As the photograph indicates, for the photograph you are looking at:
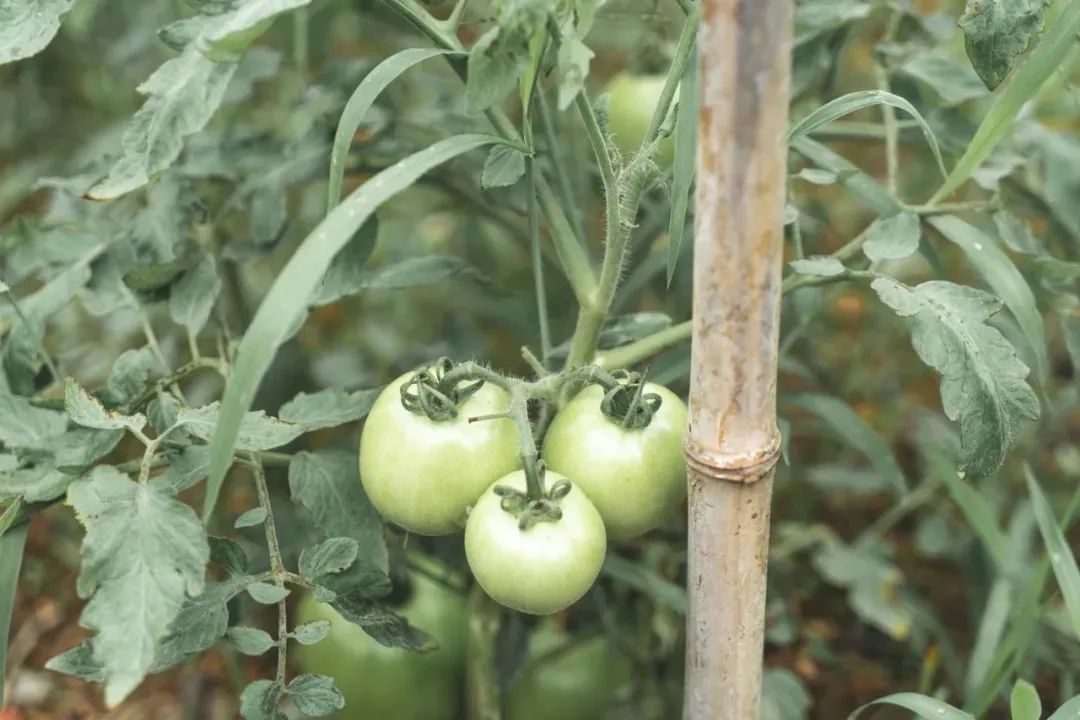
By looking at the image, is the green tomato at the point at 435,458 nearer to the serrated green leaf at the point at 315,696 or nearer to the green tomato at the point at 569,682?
the serrated green leaf at the point at 315,696

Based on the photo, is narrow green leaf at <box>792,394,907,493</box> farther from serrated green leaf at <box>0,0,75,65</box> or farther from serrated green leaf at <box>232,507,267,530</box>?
serrated green leaf at <box>0,0,75,65</box>

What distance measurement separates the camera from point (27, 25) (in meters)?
0.73

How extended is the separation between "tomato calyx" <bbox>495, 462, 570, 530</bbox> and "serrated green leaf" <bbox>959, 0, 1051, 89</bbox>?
38cm

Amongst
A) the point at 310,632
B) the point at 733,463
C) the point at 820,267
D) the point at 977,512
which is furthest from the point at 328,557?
the point at 977,512

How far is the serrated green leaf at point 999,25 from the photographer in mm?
718

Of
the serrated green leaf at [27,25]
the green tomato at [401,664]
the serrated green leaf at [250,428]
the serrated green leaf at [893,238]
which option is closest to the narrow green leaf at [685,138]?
the serrated green leaf at [893,238]

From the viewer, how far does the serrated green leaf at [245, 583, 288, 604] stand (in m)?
0.72

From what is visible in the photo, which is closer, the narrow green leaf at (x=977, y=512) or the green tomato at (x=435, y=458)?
the green tomato at (x=435, y=458)

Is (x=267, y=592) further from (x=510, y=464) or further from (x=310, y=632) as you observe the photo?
(x=510, y=464)

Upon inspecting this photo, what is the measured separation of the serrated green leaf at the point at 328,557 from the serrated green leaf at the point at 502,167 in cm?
26

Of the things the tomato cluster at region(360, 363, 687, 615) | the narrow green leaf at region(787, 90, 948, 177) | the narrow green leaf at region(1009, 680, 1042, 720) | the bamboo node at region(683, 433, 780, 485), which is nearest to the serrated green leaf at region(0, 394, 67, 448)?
the tomato cluster at region(360, 363, 687, 615)

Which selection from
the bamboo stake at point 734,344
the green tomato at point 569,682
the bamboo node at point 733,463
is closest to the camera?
the bamboo stake at point 734,344

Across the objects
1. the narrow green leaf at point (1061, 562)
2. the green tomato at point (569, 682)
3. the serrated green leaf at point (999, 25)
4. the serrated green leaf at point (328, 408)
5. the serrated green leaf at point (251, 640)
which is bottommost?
the green tomato at point (569, 682)

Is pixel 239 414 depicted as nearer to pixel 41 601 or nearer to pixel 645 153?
pixel 645 153
